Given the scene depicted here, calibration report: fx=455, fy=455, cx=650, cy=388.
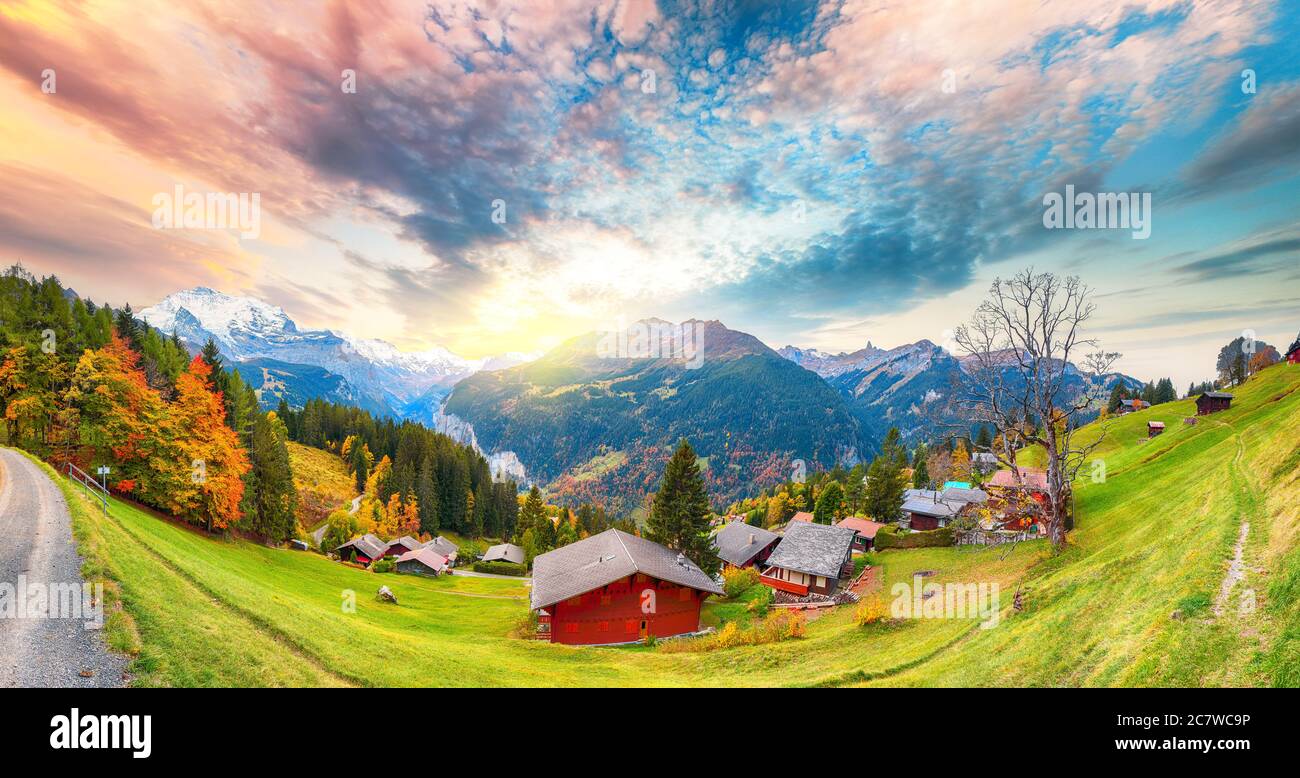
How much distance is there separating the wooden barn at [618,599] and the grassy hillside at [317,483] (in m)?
60.8

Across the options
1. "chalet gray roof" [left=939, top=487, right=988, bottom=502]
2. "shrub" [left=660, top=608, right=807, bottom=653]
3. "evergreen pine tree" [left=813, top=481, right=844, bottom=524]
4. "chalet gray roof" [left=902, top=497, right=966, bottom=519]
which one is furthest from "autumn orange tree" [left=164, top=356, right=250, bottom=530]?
"chalet gray roof" [left=939, top=487, right=988, bottom=502]

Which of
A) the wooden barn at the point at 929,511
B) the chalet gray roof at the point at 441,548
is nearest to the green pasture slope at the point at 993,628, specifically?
the wooden barn at the point at 929,511

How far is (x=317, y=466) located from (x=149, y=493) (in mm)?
73915

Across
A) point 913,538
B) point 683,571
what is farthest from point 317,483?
point 913,538

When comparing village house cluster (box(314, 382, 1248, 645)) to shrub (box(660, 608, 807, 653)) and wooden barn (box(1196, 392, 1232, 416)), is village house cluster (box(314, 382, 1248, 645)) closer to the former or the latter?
wooden barn (box(1196, 392, 1232, 416))

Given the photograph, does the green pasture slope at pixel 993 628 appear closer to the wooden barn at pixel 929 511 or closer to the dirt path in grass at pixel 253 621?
the dirt path in grass at pixel 253 621

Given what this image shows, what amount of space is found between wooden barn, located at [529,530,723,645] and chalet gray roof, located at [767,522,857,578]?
11022mm

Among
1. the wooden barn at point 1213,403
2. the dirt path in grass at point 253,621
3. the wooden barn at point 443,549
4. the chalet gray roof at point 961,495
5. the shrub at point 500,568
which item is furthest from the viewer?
the wooden barn at point 443,549

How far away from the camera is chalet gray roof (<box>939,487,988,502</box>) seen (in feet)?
221

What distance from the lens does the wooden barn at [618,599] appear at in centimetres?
3369
